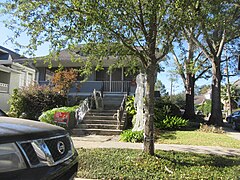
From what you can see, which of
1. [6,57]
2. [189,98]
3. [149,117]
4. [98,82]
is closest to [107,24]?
[149,117]

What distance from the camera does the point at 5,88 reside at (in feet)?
69.5

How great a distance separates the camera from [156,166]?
17.5 ft

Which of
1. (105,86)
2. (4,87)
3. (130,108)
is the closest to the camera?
(130,108)

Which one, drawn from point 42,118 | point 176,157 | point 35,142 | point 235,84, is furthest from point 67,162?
point 235,84

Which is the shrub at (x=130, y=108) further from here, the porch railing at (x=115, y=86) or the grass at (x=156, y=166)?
the grass at (x=156, y=166)

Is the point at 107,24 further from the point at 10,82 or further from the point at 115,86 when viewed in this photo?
the point at 10,82

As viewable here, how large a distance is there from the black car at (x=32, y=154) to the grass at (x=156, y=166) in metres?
2.42

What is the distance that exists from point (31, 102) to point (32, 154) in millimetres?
12379

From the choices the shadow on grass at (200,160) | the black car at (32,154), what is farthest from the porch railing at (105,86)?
the black car at (32,154)

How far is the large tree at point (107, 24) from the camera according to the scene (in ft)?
17.0

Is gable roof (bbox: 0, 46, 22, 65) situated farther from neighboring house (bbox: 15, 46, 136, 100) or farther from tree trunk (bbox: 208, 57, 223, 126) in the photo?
tree trunk (bbox: 208, 57, 223, 126)

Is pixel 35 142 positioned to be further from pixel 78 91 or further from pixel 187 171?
pixel 78 91

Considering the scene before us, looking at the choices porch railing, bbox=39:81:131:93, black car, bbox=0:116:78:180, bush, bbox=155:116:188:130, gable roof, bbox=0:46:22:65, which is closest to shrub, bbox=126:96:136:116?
bush, bbox=155:116:188:130

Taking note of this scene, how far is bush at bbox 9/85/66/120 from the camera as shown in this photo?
1366 cm
